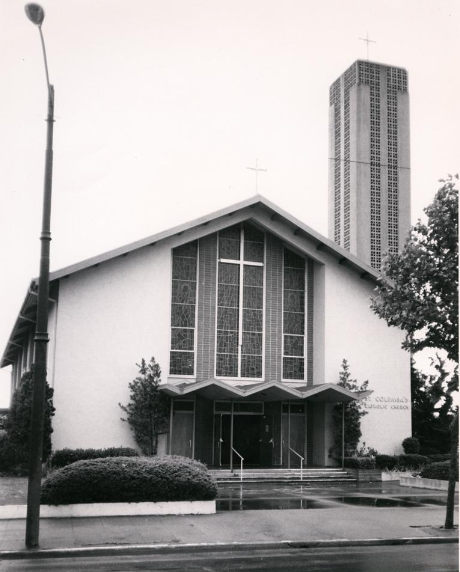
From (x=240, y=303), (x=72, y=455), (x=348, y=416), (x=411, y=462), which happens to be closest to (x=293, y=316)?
(x=240, y=303)

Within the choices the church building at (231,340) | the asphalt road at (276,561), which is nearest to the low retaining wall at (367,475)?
the church building at (231,340)

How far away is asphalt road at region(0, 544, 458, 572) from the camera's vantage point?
36.7ft

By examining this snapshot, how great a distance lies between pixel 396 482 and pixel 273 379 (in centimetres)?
625

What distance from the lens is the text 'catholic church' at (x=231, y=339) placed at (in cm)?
2745

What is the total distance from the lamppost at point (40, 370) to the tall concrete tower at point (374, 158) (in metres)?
61.5

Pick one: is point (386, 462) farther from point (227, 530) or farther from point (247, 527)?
point (227, 530)

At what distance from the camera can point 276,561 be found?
39.0 ft

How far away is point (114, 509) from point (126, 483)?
60 centimetres

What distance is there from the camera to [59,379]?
2692 centimetres

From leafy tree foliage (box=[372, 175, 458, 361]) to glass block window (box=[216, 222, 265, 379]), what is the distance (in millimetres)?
15623

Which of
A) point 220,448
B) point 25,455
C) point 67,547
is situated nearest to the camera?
point 67,547

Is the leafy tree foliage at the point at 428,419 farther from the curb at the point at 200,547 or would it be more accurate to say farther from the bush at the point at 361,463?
the curb at the point at 200,547

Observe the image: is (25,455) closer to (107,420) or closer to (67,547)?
(107,420)

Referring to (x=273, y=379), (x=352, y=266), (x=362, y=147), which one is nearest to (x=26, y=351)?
(x=273, y=379)
